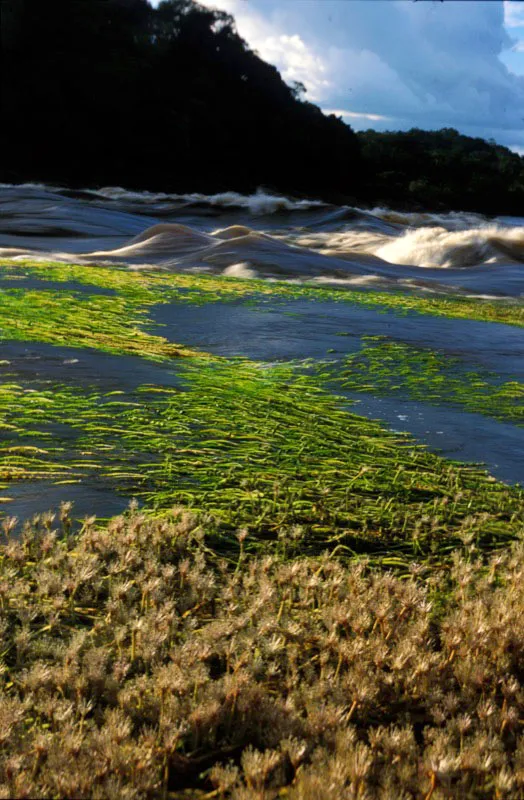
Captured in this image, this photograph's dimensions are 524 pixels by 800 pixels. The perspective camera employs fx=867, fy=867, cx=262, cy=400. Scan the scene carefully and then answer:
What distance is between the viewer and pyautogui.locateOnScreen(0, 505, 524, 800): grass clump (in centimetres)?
195

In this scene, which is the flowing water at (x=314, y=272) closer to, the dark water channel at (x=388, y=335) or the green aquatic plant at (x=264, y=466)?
the dark water channel at (x=388, y=335)

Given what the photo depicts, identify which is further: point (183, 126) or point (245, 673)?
point (183, 126)

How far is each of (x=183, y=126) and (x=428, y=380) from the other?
44227mm

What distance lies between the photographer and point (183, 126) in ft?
156

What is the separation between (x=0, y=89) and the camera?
4284 cm

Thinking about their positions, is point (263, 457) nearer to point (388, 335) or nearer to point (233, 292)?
point (388, 335)

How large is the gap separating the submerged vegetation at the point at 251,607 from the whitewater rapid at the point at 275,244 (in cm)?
863

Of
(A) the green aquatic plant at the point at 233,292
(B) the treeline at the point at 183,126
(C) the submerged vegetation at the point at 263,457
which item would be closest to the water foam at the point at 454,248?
(A) the green aquatic plant at the point at 233,292

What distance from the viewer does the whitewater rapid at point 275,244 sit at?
13.8 m

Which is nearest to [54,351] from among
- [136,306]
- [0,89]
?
[136,306]

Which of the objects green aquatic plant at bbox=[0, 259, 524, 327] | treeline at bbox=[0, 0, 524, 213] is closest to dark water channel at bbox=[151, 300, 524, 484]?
green aquatic plant at bbox=[0, 259, 524, 327]

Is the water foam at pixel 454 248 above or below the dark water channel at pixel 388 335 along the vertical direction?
above

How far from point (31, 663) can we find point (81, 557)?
25.5 inches

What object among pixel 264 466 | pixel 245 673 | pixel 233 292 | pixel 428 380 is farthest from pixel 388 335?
pixel 245 673
